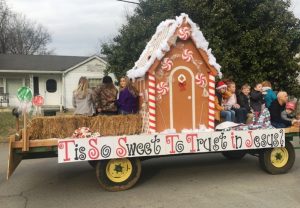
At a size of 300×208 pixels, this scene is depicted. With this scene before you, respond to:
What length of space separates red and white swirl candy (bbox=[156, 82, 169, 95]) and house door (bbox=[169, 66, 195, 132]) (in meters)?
0.08

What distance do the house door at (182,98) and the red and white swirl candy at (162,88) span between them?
8 cm

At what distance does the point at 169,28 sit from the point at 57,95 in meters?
20.8

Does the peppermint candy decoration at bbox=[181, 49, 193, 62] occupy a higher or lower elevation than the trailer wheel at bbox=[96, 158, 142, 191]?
higher

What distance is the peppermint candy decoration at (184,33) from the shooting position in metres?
6.53

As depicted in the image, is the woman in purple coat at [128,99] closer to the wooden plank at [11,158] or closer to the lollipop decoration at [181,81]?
the lollipop decoration at [181,81]

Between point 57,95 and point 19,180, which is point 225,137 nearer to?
point 19,180

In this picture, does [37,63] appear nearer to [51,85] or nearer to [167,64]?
[51,85]

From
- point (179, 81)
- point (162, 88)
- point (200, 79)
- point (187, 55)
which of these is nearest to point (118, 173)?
point (162, 88)

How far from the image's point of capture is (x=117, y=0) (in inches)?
687

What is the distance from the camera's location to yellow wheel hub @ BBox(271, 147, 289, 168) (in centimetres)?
713

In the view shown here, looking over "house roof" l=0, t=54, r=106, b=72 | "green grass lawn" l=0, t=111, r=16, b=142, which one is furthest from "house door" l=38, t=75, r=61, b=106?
"green grass lawn" l=0, t=111, r=16, b=142

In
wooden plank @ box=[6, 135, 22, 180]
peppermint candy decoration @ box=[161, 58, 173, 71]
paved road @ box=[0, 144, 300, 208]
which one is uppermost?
peppermint candy decoration @ box=[161, 58, 173, 71]

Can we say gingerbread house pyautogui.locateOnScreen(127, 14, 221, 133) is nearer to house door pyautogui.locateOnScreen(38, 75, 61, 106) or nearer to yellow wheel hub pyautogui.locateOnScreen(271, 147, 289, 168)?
yellow wheel hub pyautogui.locateOnScreen(271, 147, 289, 168)

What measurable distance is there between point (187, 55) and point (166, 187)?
7.53 ft
